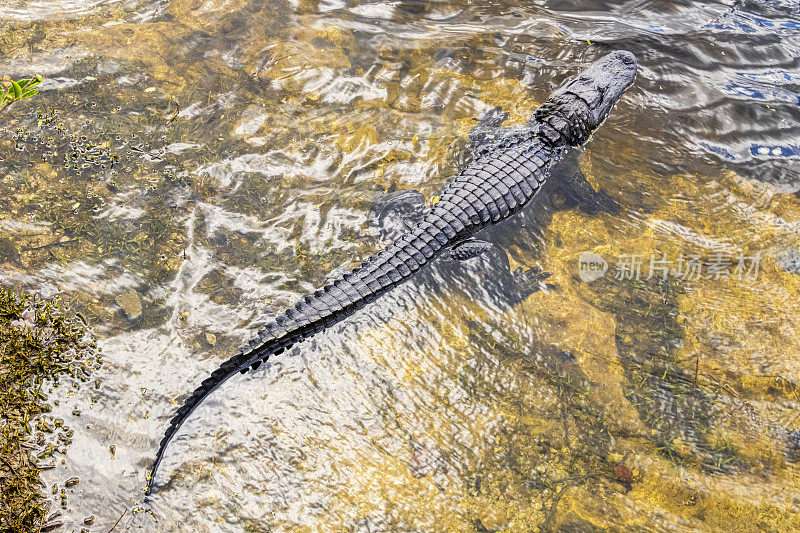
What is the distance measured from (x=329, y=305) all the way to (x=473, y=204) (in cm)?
169

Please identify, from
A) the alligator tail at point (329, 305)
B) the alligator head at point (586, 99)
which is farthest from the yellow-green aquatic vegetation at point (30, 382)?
the alligator head at point (586, 99)

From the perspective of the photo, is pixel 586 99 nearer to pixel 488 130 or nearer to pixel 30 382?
pixel 488 130

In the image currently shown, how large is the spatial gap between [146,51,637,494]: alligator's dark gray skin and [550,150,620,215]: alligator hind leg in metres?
0.11

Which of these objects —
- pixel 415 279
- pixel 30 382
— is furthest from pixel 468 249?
pixel 30 382

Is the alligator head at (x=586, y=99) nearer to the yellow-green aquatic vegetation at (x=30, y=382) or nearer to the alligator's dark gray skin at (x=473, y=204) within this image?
the alligator's dark gray skin at (x=473, y=204)

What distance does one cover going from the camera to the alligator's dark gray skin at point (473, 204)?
140 inches

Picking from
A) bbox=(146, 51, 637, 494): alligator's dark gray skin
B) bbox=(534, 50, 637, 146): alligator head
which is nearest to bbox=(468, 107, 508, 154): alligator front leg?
bbox=(146, 51, 637, 494): alligator's dark gray skin

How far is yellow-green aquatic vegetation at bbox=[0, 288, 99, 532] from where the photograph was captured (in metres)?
2.91

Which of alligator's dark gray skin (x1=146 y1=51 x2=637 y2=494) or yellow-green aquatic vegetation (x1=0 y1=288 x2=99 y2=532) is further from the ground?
alligator's dark gray skin (x1=146 y1=51 x2=637 y2=494)

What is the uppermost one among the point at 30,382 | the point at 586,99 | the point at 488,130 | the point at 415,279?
the point at 586,99

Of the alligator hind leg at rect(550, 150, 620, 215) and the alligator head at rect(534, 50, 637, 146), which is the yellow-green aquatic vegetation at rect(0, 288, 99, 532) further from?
the alligator head at rect(534, 50, 637, 146)

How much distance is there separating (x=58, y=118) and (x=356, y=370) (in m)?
3.85

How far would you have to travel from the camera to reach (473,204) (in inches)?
180

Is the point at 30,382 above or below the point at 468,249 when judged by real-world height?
below
